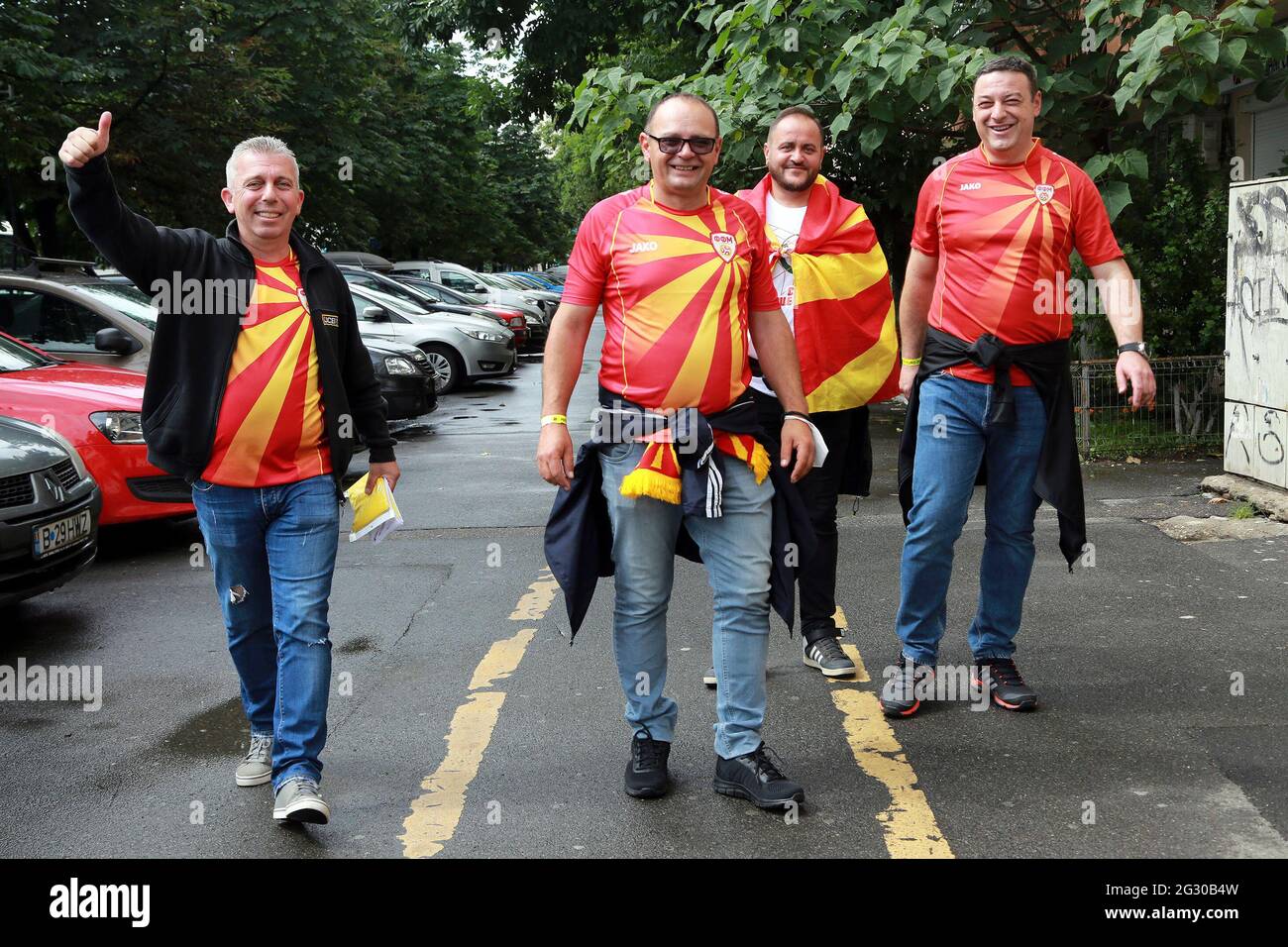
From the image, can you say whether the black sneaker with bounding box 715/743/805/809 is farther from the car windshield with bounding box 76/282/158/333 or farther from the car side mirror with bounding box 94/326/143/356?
the car windshield with bounding box 76/282/158/333

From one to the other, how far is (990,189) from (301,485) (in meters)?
2.45

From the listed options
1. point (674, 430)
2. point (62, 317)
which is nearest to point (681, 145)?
point (674, 430)

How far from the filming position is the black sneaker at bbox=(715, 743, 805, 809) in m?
4.02

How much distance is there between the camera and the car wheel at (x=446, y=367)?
18781mm

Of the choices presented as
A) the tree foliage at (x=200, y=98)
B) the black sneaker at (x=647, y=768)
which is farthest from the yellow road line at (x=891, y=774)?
the tree foliage at (x=200, y=98)

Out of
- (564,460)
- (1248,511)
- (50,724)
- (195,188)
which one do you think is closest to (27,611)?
(50,724)

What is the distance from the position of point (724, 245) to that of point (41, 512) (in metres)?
3.89

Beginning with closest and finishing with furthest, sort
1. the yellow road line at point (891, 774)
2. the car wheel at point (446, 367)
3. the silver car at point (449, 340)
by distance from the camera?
the yellow road line at point (891, 774) < the silver car at point (449, 340) < the car wheel at point (446, 367)

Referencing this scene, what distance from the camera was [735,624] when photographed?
13.5 ft

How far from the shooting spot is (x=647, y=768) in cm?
421

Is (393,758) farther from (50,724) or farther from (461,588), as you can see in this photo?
(461,588)

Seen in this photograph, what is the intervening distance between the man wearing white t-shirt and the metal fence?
5342mm

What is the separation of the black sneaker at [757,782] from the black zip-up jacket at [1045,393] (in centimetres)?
138

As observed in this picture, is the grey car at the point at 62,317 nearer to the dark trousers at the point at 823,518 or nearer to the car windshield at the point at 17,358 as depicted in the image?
the car windshield at the point at 17,358
